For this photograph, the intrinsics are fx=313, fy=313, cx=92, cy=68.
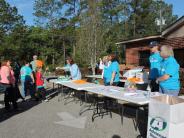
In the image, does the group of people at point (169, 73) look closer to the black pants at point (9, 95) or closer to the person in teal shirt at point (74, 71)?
the black pants at point (9, 95)

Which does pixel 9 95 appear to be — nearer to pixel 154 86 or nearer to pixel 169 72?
pixel 154 86

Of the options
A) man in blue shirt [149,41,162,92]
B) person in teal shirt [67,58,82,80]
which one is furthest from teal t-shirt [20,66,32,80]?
man in blue shirt [149,41,162,92]

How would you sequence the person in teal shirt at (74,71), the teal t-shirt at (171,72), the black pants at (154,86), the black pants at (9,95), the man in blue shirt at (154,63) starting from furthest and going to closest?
the person in teal shirt at (74,71), the black pants at (9,95), the black pants at (154,86), the man in blue shirt at (154,63), the teal t-shirt at (171,72)

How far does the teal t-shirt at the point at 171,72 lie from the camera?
613cm

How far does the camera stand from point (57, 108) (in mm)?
10125

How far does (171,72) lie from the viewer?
20.1 ft

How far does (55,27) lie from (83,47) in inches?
690

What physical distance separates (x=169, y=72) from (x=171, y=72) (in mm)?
38

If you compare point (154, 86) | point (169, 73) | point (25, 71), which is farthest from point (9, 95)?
point (169, 73)

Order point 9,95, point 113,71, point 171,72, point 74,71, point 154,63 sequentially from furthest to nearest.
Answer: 1. point 74,71
2. point 9,95
3. point 113,71
4. point 154,63
5. point 171,72

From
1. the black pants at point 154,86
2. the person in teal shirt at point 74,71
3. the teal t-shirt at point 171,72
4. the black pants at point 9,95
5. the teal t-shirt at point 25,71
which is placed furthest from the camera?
the teal t-shirt at point 25,71

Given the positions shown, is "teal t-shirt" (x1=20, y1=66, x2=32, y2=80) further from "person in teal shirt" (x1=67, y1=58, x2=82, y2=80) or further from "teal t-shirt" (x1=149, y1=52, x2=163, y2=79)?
"teal t-shirt" (x1=149, y1=52, x2=163, y2=79)

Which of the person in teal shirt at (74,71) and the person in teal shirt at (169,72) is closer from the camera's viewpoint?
the person in teal shirt at (169,72)

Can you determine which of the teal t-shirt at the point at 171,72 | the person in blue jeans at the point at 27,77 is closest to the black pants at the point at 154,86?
the teal t-shirt at the point at 171,72
